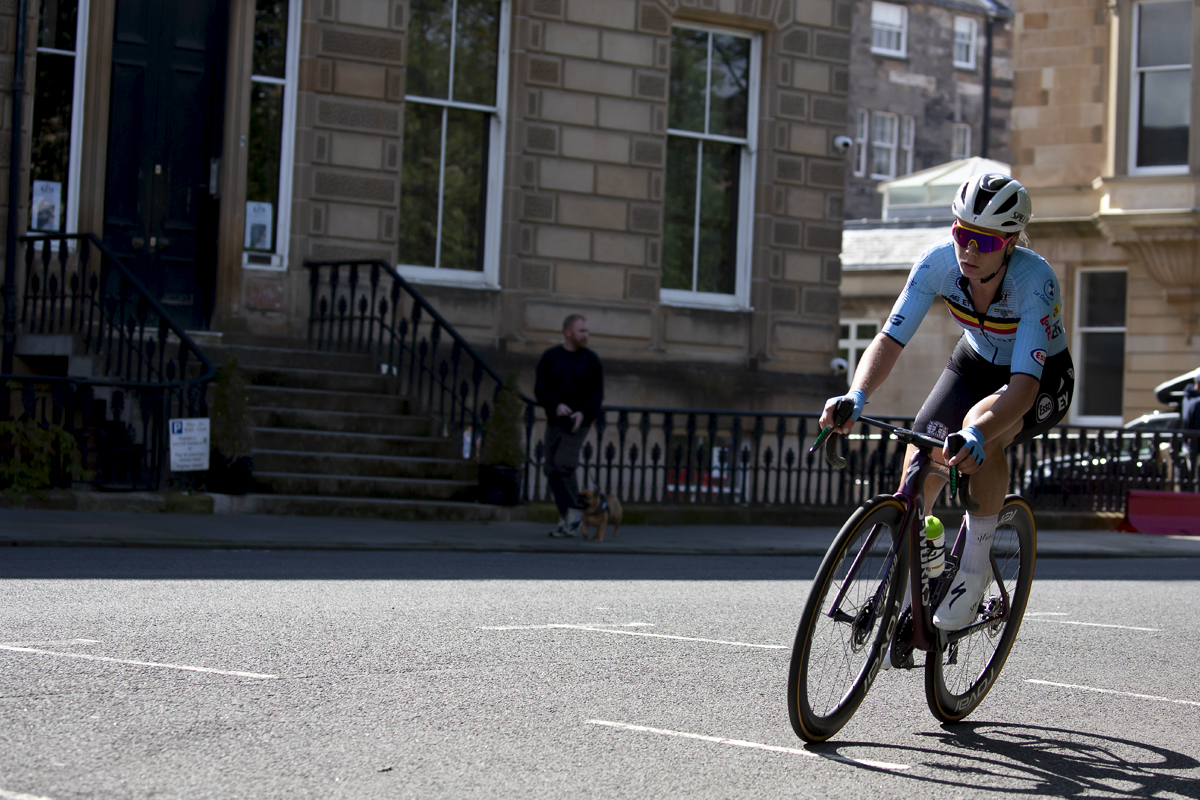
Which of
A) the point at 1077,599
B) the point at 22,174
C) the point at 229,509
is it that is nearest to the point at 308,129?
the point at 22,174

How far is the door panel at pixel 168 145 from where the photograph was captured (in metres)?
15.2

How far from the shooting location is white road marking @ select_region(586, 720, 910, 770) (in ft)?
15.2

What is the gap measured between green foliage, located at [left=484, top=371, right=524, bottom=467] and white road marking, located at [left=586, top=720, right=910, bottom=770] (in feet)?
28.9

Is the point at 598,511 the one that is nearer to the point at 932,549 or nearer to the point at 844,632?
the point at 932,549

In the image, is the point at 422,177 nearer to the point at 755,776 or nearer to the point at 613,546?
the point at 613,546

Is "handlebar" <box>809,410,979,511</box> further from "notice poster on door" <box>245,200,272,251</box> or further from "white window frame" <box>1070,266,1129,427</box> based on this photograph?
"white window frame" <box>1070,266,1129,427</box>

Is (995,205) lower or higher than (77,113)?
lower

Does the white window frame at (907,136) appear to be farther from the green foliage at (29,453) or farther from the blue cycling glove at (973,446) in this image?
the blue cycling glove at (973,446)

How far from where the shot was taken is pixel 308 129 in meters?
16.0

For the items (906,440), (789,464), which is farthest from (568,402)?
(906,440)

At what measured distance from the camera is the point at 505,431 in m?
13.8

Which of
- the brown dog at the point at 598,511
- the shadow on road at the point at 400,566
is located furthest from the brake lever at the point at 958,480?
the brown dog at the point at 598,511

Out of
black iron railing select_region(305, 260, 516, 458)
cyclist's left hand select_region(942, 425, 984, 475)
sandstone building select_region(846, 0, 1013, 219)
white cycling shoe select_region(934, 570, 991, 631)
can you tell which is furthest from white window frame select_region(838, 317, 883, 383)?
cyclist's left hand select_region(942, 425, 984, 475)

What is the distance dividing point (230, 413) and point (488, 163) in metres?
5.84
